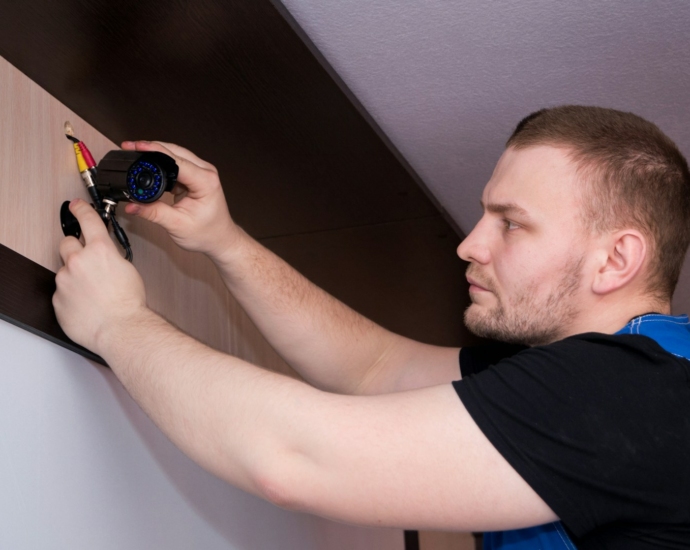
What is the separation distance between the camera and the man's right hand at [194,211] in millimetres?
1352

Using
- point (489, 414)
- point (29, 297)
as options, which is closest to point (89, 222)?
point (29, 297)

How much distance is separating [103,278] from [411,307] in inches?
60.5

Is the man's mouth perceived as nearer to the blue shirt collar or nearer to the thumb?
the blue shirt collar

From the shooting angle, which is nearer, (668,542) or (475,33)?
(668,542)

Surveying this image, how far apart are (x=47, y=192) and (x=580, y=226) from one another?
2.80ft

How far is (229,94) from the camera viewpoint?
1.47 metres

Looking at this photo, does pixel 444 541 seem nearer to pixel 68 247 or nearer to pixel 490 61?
pixel 490 61

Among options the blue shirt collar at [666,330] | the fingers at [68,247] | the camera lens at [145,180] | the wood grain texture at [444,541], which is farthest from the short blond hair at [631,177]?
the wood grain texture at [444,541]

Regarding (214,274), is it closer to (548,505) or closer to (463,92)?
(463,92)

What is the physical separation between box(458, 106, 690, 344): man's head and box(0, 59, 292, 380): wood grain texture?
1.91 feet

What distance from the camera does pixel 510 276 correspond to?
140 cm

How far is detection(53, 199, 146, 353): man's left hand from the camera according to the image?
115cm

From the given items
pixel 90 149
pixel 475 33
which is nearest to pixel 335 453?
pixel 90 149

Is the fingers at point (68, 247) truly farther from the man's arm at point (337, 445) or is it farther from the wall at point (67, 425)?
the man's arm at point (337, 445)
